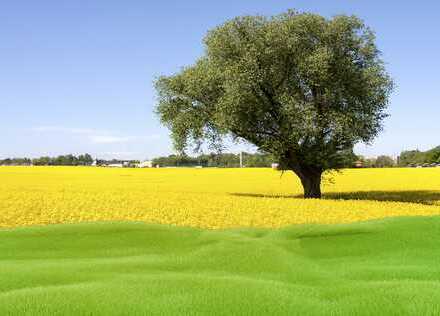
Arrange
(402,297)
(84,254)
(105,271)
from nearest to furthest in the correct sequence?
(402,297) < (105,271) < (84,254)

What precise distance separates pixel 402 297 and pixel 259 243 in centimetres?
681

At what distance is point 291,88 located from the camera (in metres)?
50.4

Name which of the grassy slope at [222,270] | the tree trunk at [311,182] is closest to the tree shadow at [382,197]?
the tree trunk at [311,182]

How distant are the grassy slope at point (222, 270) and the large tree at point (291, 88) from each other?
3098cm

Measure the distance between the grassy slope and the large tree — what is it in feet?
102

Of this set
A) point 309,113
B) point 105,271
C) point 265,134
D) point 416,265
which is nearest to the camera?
point 105,271

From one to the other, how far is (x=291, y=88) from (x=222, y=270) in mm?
39970

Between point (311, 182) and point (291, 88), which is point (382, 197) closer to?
point (311, 182)

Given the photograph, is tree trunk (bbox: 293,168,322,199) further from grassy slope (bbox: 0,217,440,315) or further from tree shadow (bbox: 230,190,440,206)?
grassy slope (bbox: 0,217,440,315)

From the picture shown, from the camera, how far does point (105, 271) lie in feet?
37.7

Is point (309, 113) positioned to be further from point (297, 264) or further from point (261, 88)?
point (297, 264)

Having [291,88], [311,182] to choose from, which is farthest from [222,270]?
[311,182]

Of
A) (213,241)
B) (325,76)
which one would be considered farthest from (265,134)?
(213,241)

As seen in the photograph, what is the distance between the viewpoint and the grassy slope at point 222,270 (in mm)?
8492
